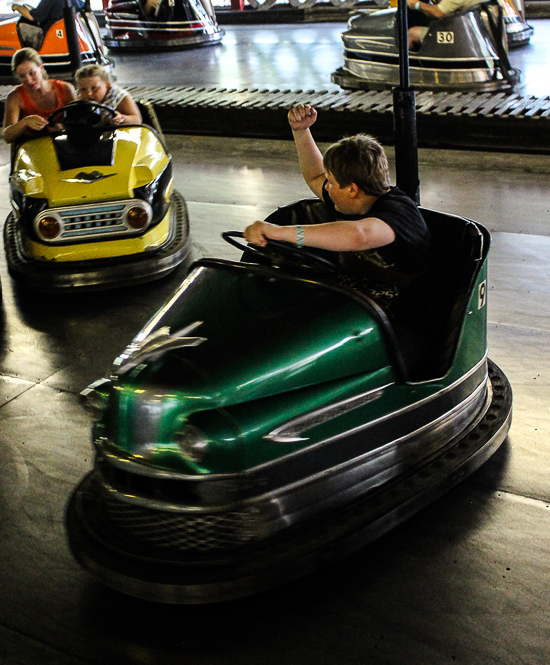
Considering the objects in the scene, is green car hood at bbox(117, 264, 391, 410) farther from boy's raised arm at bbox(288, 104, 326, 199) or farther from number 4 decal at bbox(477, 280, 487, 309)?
boy's raised arm at bbox(288, 104, 326, 199)

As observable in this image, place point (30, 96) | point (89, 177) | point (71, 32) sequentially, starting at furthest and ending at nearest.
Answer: point (71, 32)
point (30, 96)
point (89, 177)

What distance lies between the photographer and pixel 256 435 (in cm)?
140

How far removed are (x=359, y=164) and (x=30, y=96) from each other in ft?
7.75

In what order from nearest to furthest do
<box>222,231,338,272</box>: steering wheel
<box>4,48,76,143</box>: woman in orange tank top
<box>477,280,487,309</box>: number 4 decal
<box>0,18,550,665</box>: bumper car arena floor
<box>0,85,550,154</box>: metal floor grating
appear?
<box>0,18,550,665</box>: bumper car arena floor → <box>222,231,338,272</box>: steering wheel → <box>477,280,487,309</box>: number 4 decal → <box>4,48,76,143</box>: woman in orange tank top → <box>0,85,550,154</box>: metal floor grating

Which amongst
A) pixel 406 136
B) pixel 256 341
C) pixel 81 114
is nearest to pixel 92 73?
pixel 81 114

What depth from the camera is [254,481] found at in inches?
55.7

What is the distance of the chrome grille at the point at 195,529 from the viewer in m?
1.42

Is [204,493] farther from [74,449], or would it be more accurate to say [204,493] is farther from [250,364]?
[74,449]

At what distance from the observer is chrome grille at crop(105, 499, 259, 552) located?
1417mm

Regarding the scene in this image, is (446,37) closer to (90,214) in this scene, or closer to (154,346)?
(90,214)

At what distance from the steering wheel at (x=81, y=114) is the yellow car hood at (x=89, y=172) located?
0.35 ft

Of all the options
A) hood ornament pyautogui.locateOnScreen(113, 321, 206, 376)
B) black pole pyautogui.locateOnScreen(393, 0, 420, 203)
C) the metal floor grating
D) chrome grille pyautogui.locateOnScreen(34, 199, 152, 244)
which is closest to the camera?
hood ornament pyautogui.locateOnScreen(113, 321, 206, 376)

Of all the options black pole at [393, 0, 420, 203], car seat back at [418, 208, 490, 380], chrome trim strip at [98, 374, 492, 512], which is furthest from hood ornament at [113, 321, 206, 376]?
black pole at [393, 0, 420, 203]

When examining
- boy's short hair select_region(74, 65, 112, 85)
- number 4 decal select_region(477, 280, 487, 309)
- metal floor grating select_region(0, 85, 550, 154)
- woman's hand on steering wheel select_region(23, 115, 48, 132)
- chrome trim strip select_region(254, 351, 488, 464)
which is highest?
boy's short hair select_region(74, 65, 112, 85)
